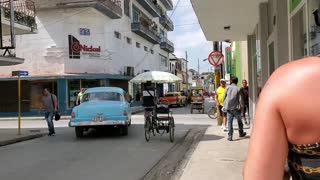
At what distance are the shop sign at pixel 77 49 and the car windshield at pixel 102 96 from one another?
18.6m

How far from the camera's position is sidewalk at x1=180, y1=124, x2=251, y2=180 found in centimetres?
833

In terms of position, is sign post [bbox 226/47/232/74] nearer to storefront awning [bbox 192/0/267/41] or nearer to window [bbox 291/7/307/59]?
storefront awning [bbox 192/0/267/41]

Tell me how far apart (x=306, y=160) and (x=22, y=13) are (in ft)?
80.7

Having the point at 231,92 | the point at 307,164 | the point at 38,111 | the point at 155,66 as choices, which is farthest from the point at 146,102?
the point at 155,66

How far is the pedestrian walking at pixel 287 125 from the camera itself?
1237 mm

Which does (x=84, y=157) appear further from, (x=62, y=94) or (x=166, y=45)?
(x=166, y=45)

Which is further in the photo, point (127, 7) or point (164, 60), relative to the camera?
point (164, 60)

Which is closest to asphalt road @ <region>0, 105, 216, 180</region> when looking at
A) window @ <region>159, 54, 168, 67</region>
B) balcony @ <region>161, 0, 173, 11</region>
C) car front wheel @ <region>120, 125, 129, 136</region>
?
car front wheel @ <region>120, 125, 129, 136</region>

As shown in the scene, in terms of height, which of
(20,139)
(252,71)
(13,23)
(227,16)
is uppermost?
(13,23)

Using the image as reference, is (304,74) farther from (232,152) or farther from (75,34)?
(75,34)

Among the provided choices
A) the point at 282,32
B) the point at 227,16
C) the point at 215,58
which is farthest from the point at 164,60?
the point at 282,32

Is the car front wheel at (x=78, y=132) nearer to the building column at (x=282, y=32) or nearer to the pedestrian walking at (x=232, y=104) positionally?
the pedestrian walking at (x=232, y=104)

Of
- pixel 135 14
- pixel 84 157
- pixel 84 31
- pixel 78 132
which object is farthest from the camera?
pixel 135 14

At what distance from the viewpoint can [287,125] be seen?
127 cm
